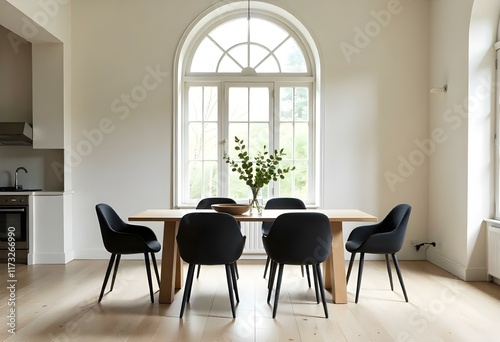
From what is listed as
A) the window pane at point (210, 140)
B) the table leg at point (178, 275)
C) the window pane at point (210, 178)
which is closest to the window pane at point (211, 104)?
the window pane at point (210, 140)

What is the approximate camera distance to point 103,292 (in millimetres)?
3529

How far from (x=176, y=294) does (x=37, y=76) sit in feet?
10.3

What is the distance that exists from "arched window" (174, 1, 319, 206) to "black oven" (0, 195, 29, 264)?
1818mm

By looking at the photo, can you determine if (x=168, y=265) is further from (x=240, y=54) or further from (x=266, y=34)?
(x=266, y=34)

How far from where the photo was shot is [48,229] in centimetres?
491

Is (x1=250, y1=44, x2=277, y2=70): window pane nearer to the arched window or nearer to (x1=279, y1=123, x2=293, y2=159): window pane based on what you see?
the arched window

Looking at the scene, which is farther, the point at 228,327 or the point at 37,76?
the point at 37,76

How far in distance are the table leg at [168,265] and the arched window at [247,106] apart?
1780 millimetres

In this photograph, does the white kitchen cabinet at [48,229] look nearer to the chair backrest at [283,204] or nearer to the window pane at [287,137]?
the chair backrest at [283,204]

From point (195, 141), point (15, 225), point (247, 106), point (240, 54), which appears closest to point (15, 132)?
point (15, 225)

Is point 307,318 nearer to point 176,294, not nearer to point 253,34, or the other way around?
point 176,294

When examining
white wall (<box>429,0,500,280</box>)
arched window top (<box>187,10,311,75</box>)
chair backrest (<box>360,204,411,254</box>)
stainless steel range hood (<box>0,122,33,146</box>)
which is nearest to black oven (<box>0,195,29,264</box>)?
stainless steel range hood (<box>0,122,33,146</box>)

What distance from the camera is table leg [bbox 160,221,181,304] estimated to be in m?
3.45

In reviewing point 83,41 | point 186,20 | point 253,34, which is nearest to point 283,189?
point 253,34
